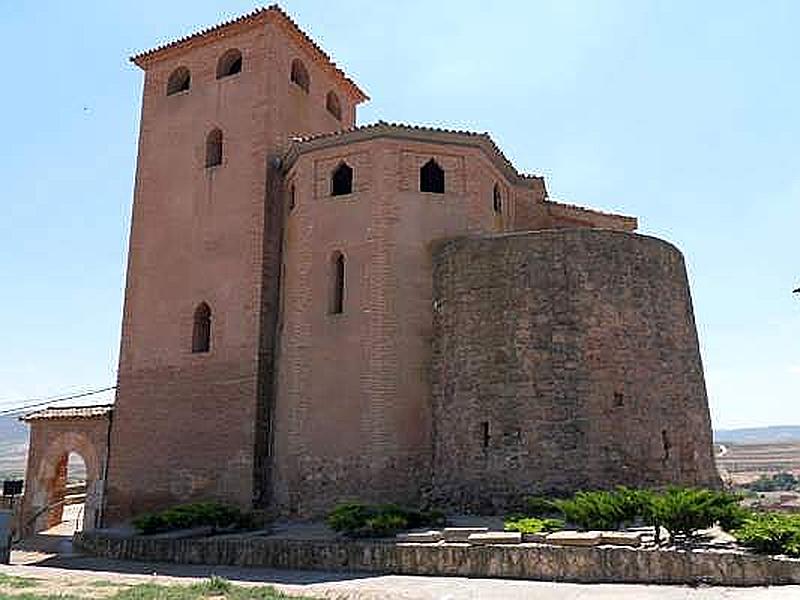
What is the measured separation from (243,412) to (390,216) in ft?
19.1

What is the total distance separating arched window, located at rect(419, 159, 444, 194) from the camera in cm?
1861

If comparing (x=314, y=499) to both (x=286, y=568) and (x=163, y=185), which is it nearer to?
(x=286, y=568)

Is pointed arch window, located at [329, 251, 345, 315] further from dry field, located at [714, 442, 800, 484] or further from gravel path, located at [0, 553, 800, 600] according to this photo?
dry field, located at [714, 442, 800, 484]

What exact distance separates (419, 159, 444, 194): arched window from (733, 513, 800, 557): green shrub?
33.8 feet

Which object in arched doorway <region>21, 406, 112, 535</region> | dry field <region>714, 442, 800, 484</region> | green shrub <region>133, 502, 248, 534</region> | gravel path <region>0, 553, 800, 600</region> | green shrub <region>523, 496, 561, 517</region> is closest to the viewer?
gravel path <region>0, 553, 800, 600</region>

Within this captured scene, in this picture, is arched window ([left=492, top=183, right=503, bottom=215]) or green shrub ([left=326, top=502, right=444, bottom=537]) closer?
green shrub ([left=326, top=502, right=444, bottom=537])

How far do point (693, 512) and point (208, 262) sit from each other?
1350cm

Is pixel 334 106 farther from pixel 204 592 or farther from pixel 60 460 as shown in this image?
pixel 204 592

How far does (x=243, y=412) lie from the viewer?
18750mm

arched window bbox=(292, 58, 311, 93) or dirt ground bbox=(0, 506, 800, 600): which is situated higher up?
arched window bbox=(292, 58, 311, 93)

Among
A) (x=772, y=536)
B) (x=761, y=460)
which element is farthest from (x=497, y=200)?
(x=761, y=460)

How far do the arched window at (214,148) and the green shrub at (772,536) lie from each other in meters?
16.0

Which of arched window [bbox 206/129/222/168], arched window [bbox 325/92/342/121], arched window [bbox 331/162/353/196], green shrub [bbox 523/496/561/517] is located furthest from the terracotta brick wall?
arched window [bbox 325/92/342/121]

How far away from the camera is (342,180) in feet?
62.4
